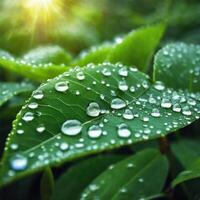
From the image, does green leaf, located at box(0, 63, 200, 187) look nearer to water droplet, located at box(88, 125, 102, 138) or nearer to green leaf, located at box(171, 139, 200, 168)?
water droplet, located at box(88, 125, 102, 138)

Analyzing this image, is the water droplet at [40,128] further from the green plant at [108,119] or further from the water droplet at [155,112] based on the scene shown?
the water droplet at [155,112]

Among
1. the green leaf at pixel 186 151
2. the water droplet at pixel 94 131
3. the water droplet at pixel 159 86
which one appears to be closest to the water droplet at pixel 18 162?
the water droplet at pixel 94 131

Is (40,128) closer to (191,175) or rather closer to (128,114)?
(128,114)

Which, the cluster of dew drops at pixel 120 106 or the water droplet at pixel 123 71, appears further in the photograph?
the water droplet at pixel 123 71

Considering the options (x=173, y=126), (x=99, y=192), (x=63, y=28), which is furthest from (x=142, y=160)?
(x=63, y=28)

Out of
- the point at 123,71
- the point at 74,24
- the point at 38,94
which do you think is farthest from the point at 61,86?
the point at 74,24

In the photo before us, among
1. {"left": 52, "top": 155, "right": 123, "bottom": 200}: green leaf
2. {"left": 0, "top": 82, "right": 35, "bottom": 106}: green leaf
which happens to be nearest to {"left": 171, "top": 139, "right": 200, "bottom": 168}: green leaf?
{"left": 52, "top": 155, "right": 123, "bottom": 200}: green leaf
